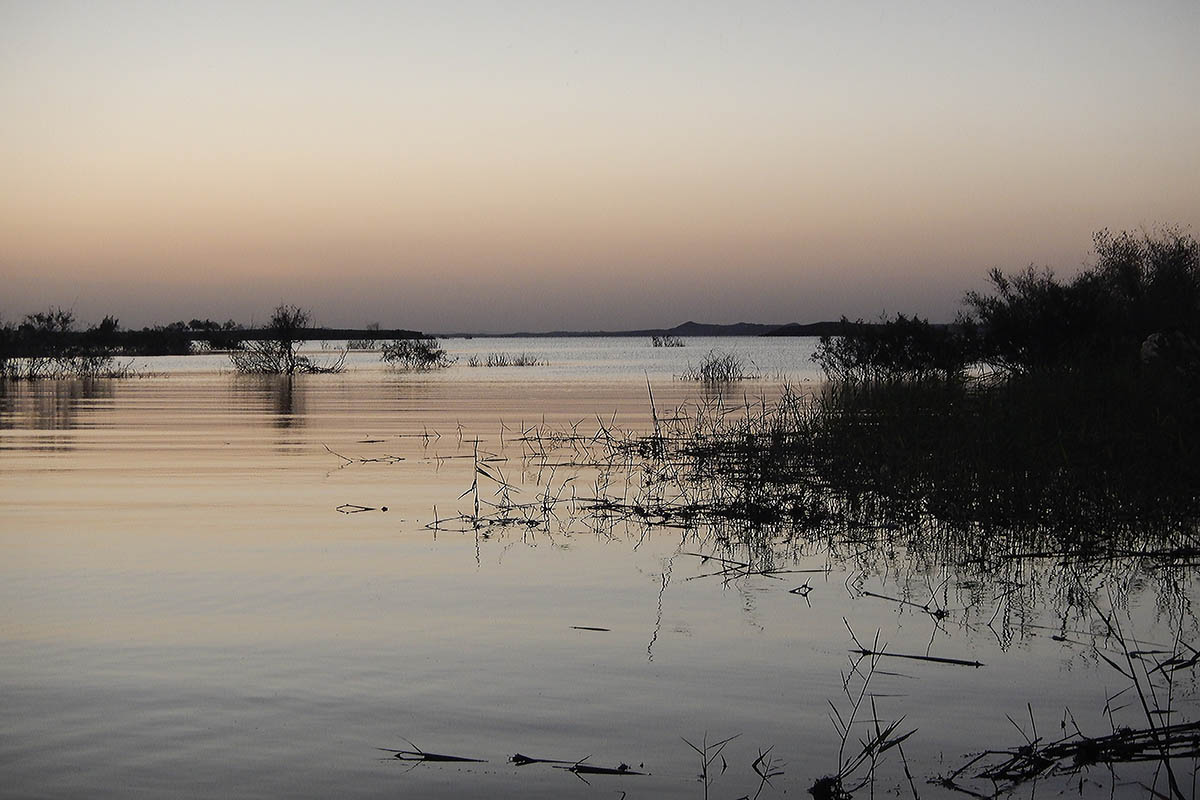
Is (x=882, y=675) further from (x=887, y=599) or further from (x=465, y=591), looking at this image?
(x=465, y=591)

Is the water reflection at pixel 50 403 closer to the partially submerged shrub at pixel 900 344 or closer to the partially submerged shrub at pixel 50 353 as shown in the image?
the partially submerged shrub at pixel 50 353

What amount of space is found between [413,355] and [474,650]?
59950mm

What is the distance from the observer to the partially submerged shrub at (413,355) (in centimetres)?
6325

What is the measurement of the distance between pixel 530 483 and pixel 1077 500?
5.99m

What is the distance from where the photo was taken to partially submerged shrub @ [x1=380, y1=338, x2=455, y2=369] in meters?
63.2

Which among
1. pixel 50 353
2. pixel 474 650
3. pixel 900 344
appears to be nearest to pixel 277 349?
pixel 50 353

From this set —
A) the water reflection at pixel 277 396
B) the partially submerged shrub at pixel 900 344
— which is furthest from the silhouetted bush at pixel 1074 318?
the water reflection at pixel 277 396

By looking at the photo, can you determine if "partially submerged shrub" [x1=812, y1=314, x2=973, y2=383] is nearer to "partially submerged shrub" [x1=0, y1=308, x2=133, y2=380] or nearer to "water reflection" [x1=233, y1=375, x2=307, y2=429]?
"water reflection" [x1=233, y1=375, x2=307, y2=429]

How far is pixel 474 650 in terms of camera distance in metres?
6.31

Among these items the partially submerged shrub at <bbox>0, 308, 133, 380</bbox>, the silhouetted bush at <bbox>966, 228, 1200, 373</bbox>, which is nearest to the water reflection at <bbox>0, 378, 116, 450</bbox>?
the partially submerged shrub at <bbox>0, 308, 133, 380</bbox>

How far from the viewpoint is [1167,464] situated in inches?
480

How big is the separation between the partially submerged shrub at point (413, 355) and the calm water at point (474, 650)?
→ 50.6 meters

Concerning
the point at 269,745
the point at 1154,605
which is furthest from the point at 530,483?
the point at 269,745

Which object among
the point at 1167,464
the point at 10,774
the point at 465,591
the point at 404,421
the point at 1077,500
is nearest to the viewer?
the point at 10,774
